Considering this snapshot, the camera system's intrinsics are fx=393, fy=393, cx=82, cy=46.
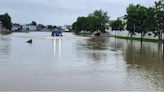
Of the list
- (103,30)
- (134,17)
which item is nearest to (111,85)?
(134,17)

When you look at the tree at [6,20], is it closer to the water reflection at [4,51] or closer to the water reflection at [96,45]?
the water reflection at [96,45]

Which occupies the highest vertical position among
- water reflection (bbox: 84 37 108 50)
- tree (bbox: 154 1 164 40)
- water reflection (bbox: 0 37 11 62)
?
→ tree (bbox: 154 1 164 40)

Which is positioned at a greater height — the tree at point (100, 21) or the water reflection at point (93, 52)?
the tree at point (100, 21)

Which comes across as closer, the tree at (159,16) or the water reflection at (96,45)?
the water reflection at (96,45)

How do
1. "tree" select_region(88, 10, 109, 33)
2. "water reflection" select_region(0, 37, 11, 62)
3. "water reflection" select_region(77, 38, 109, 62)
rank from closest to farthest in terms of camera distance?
"water reflection" select_region(0, 37, 11, 62)
"water reflection" select_region(77, 38, 109, 62)
"tree" select_region(88, 10, 109, 33)

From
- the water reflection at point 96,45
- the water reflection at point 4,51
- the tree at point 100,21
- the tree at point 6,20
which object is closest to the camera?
the water reflection at point 4,51

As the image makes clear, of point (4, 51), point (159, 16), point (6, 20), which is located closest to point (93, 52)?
point (4, 51)

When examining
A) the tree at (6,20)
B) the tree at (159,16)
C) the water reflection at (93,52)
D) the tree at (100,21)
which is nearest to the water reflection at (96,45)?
the water reflection at (93,52)

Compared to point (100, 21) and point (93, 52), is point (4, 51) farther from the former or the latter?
point (100, 21)

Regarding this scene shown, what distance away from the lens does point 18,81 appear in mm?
14008

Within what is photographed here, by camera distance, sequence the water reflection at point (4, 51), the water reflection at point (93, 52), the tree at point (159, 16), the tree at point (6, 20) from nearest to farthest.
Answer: the water reflection at point (4, 51), the water reflection at point (93, 52), the tree at point (159, 16), the tree at point (6, 20)

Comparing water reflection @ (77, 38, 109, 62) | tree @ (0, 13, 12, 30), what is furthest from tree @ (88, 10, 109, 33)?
water reflection @ (77, 38, 109, 62)

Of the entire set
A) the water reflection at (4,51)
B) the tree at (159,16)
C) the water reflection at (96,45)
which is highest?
the tree at (159,16)

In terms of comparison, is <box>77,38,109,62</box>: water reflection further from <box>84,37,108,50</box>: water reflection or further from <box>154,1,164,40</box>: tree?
<box>154,1,164,40</box>: tree
